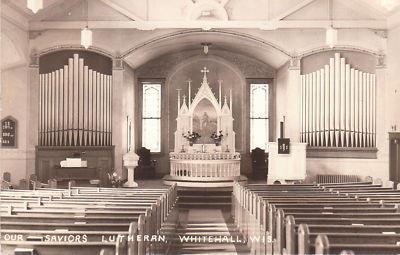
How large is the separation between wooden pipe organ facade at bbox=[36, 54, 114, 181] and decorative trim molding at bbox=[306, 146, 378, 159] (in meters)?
5.51

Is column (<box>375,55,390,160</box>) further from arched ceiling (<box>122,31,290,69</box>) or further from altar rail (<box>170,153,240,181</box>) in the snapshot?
altar rail (<box>170,153,240,181</box>)

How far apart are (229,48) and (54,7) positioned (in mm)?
5779

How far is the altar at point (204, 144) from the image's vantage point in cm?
1324

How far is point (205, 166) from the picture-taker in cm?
1324

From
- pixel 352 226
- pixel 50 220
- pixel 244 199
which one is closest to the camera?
pixel 352 226

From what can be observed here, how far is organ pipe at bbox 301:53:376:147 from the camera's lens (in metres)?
12.9

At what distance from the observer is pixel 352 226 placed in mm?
4418

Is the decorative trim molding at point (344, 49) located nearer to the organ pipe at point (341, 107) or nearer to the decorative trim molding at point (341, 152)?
the organ pipe at point (341, 107)

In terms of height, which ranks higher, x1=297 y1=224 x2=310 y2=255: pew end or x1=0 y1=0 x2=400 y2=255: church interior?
x1=0 y1=0 x2=400 y2=255: church interior

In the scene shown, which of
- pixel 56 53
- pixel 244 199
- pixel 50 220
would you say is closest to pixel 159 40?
pixel 56 53

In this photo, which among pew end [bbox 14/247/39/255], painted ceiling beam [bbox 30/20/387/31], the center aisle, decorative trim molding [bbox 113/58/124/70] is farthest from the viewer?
decorative trim molding [bbox 113/58/124/70]

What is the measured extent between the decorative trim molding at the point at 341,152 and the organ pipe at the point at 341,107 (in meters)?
0.13

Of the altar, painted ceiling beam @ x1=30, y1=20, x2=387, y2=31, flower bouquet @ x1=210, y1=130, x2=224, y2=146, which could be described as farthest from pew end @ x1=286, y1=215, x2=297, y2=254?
flower bouquet @ x1=210, y1=130, x2=224, y2=146

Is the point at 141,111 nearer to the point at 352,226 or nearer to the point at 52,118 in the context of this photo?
the point at 52,118
